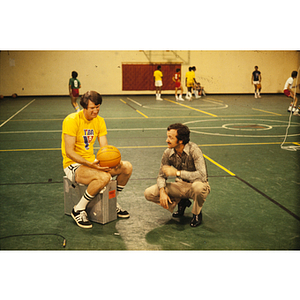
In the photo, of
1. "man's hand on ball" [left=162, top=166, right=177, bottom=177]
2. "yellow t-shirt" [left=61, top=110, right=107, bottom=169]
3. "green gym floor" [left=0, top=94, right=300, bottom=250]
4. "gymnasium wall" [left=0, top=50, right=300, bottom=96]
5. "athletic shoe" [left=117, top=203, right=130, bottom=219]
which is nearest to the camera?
"green gym floor" [left=0, top=94, right=300, bottom=250]

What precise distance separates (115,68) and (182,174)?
2271 cm

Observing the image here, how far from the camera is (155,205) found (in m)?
5.18

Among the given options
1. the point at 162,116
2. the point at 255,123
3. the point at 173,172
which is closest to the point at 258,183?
the point at 173,172

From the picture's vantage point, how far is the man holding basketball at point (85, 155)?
426 centimetres

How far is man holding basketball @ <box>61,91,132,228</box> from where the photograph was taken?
168 inches

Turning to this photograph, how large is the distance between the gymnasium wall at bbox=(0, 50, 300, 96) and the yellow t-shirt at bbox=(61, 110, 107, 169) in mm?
21590

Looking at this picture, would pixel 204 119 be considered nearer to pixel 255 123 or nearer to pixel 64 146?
pixel 255 123

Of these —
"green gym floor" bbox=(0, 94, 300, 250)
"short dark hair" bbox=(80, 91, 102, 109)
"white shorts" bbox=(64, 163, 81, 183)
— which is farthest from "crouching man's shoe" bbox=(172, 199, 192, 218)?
"short dark hair" bbox=(80, 91, 102, 109)

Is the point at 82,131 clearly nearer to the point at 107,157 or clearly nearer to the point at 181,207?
the point at 107,157

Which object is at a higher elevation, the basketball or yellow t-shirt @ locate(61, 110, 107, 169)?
yellow t-shirt @ locate(61, 110, 107, 169)

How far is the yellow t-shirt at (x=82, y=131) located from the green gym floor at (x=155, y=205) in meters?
0.90

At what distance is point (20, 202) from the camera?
5.17 meters

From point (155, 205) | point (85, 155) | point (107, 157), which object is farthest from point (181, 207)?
point (85, 155)

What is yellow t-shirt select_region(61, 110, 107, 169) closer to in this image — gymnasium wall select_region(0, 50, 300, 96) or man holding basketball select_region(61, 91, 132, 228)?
man holding basketball select_region(61, 91, 132, 228)
